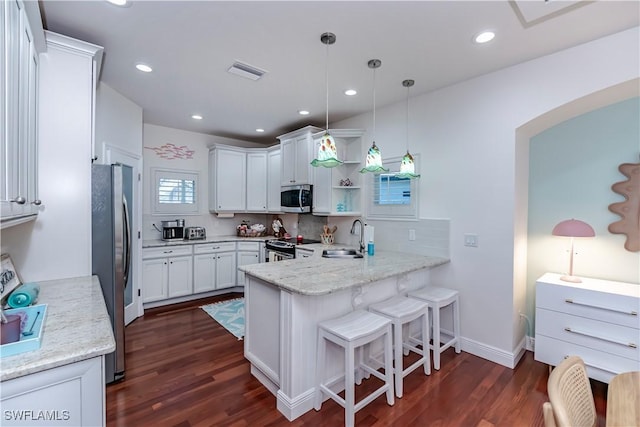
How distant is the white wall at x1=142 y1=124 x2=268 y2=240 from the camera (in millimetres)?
4527

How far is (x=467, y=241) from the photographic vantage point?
295cm

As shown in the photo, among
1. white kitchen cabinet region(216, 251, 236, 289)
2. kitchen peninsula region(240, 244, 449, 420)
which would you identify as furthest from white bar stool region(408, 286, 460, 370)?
white kitchen cabinet region(216, 251, 236, 289)

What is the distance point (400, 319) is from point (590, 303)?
60.9 inches

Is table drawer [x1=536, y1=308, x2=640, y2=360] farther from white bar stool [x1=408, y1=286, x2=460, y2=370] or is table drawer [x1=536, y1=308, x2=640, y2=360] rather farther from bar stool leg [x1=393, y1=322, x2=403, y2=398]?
bar stool leg [x1=393, y1=322, x2=403, y2=398]

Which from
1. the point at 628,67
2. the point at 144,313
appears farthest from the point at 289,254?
the point at 628,67

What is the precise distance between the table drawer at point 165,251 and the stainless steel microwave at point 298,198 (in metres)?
1.65

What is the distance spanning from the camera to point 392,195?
11.8ft

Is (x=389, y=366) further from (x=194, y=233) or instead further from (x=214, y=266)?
(x=194, y=233)

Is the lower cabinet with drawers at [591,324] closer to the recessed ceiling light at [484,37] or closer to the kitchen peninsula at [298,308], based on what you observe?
the kitchen peninsula at [298,308]

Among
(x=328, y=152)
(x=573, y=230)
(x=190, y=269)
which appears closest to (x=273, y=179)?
(x=190, y=269)

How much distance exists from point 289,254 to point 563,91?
344cm

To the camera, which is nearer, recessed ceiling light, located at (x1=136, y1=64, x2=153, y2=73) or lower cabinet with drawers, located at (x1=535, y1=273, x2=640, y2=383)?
lower cabinet with drawers, located at (x1=535, y1=273, x2=640, y2=383)

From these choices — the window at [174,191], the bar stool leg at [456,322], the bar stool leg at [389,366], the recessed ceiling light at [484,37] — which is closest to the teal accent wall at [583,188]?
the bar stool leg at [456,322]

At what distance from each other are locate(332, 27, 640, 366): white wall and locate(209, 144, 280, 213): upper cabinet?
9.12ft
